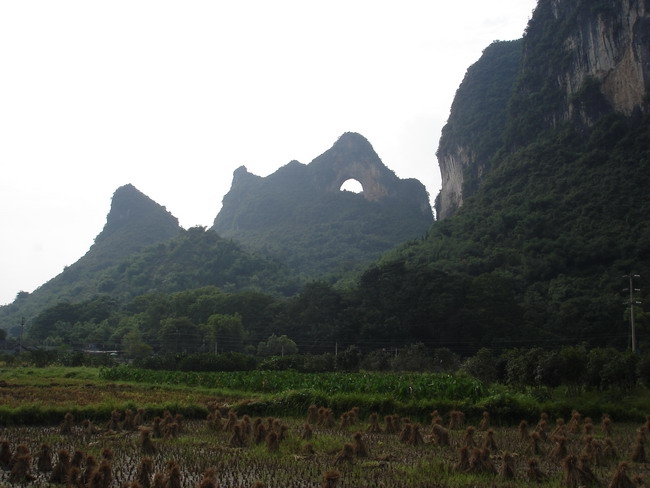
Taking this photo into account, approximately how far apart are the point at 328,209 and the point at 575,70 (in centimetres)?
6645

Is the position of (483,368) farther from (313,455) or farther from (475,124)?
(475,124)

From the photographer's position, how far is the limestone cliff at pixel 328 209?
112m

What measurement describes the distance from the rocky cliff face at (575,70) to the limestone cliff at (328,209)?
1101 inches

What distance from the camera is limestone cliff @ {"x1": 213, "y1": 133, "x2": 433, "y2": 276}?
367ft

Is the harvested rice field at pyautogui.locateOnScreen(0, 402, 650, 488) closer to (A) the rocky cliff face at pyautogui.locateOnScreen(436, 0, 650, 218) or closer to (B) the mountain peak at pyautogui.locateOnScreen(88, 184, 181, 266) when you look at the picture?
(A) the rocky cliff face at pyautogui.locateOnScreen(436, 0, 650, 218)

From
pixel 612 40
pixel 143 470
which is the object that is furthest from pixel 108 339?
pixel 612 40

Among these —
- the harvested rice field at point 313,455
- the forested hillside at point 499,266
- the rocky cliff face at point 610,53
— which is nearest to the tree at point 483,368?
the forested hillside at point 499,266

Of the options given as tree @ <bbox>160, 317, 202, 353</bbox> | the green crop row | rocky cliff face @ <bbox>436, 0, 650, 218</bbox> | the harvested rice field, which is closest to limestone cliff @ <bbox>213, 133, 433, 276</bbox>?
rocky cliff face @ <bbox>436, 0, 650, 218</bbox>

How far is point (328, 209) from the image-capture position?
125875 mm

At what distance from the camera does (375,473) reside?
949 cm

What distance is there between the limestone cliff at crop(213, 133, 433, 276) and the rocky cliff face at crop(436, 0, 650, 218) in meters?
28.0

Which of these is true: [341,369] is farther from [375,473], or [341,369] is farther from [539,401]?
[375,473]

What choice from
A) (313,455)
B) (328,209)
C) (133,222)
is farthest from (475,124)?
(313,455)

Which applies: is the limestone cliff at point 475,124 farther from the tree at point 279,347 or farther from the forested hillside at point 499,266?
the tree at point 279,347
